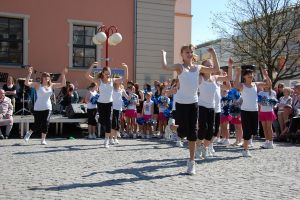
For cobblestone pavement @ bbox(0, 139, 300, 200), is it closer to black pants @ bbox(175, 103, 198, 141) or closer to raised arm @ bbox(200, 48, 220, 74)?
black pants @ bbox(175, 103, 198, 141)

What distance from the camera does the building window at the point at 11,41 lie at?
68.6 ft

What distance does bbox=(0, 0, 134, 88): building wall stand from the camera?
21016 mm

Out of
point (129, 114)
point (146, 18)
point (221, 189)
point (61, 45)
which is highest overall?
point (146, 18)

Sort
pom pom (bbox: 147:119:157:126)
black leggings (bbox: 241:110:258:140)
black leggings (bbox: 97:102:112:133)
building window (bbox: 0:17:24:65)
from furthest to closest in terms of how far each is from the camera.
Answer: building window (bbox: 0:17:24:65) < pom pom (bbox: 147:119:157:126) < black leggings (bbox: 97:102:112:133) < black leggings (bbox: 241:110:258:140)

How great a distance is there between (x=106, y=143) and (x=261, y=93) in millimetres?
4732

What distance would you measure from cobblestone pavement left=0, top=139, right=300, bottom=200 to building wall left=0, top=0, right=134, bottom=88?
1063cm

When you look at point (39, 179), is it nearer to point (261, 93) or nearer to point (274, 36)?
point (261, 93)

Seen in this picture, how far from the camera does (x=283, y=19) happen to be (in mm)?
31719

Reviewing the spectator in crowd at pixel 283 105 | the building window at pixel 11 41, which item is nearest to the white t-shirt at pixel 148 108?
the spectator in crowd at pixel 283 105

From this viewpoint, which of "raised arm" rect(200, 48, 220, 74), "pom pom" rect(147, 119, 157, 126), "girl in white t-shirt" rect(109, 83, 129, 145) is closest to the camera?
"raised arm" rect(200, 48, 220, 74)

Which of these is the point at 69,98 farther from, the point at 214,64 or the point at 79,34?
the point at 214,64

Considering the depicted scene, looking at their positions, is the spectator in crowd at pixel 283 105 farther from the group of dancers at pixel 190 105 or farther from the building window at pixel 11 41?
the building window at pixel 11 41

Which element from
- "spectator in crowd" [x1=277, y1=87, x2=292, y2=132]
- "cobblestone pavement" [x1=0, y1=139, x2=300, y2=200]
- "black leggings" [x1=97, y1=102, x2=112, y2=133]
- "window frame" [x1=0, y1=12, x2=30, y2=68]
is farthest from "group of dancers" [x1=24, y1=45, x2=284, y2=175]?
"window frame" [x1=0, y1=12, x2=30, y2=68]

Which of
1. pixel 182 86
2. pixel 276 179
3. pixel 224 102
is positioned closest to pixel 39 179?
pixel 182 86
